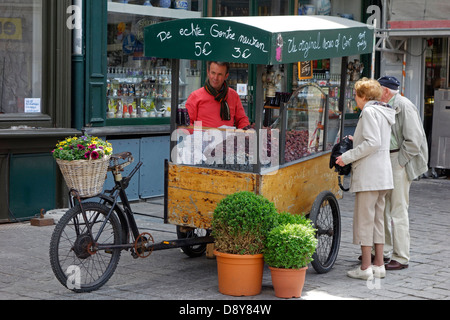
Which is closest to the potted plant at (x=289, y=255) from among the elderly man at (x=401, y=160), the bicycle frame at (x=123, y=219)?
the bicycle frame at (x=123, y=219)

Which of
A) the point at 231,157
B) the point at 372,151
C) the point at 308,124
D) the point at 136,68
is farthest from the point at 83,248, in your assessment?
the point at 136,68

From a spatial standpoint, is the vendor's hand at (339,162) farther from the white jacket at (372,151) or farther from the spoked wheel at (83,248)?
the spoked wheel at (83,248)

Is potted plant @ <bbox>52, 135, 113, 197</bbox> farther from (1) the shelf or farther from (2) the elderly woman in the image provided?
(1) the shelf

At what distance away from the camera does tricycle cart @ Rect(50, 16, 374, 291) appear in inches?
217

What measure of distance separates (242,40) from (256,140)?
0.83 meters

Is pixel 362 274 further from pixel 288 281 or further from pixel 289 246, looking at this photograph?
pixel 289 246

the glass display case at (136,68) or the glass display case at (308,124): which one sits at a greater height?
the glass display case at (136,68)

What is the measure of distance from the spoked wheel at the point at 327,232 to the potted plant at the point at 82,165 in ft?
6.05

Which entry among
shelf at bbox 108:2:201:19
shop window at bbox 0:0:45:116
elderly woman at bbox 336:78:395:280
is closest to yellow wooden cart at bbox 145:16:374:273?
elderly woman at bbox 336:78:395:280

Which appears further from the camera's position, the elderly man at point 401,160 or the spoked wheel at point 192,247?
the spoked wheel at point 192,247

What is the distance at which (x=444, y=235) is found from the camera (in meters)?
8.21

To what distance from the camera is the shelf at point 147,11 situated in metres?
9.41

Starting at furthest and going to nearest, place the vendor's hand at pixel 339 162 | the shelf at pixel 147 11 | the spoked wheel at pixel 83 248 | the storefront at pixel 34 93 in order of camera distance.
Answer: the shelf at pixel 147 11 → the storefront at pixel 34 93 → the vendor's hand at pixel 339 162 → the spoked wheel at pixel 83 248

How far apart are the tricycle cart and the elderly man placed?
51 cm
